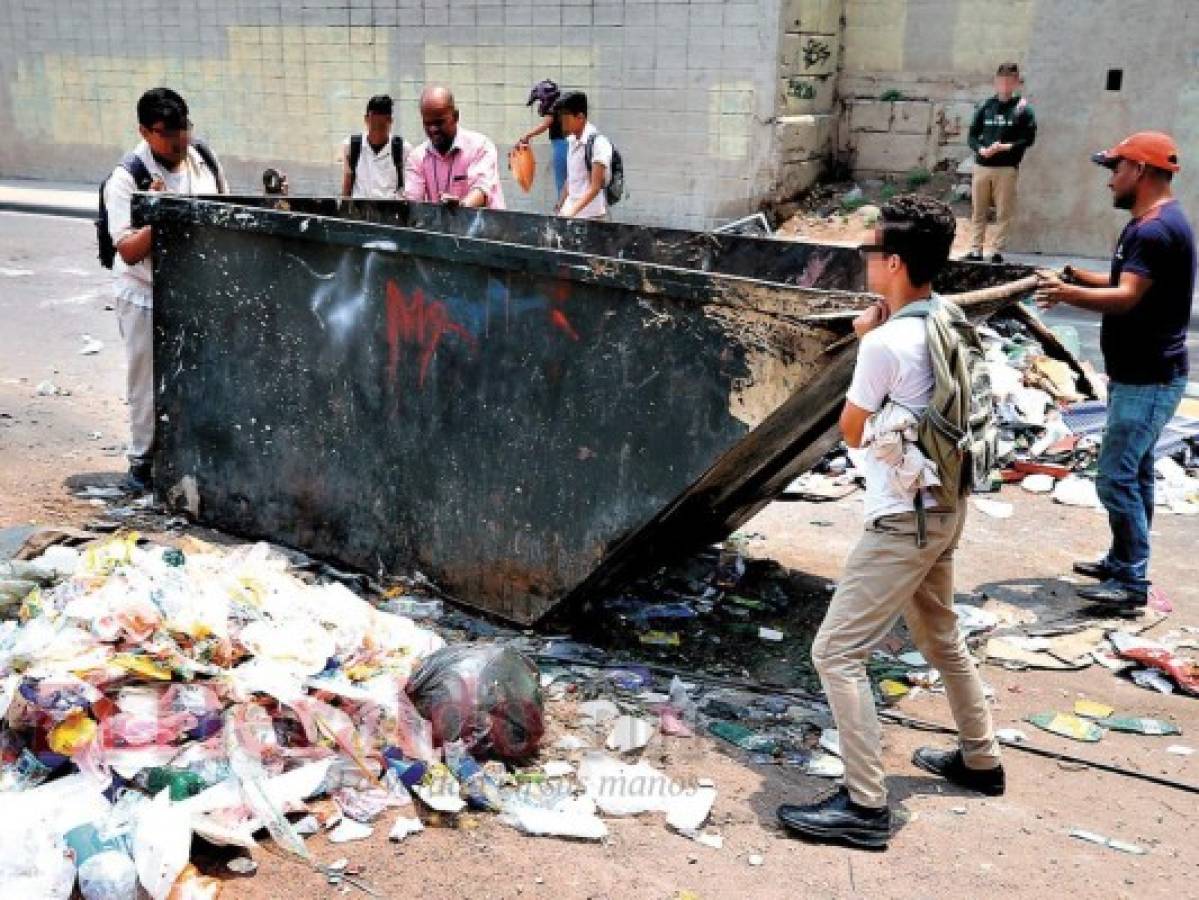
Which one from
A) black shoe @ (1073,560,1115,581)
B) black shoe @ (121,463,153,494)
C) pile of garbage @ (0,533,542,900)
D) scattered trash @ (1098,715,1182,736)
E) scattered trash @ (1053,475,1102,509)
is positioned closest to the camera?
pile of garbage @ (0,533,542,900)

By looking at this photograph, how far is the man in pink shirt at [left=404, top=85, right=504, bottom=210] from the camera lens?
6871 millimetres

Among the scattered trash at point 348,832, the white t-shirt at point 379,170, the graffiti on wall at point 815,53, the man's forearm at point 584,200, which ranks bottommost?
the scattered trash at point 348,832

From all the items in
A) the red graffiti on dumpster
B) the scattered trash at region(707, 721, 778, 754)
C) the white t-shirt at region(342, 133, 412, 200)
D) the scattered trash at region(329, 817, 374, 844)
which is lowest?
the scattered trash at region(707, 721, 778, 754)

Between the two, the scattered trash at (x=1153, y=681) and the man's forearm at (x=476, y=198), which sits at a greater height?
the man's forearm at (x=476, y=198)

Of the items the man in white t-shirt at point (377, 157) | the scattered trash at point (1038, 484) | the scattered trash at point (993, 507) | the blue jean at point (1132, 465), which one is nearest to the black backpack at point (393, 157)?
the man in white t-shirt at point (377, 157)

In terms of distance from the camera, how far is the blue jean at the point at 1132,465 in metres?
4.68

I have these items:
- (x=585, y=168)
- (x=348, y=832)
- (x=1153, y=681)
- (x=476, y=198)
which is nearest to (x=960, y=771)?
(x=1153, y=681)

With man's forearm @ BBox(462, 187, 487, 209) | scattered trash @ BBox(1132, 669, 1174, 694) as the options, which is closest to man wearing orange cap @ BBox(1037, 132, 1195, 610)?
scattered trash @ BBox(1132, 669, 1174, 694)

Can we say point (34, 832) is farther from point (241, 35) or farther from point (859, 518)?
point (241, 35)

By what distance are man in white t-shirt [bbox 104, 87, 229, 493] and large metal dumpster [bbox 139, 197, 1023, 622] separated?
26 centimetres

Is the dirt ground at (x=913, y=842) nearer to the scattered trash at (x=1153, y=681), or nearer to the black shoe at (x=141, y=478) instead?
the scattered trash at (x=1153, y=681)

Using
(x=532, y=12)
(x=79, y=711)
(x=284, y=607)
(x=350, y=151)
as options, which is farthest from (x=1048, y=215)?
(x=79, y=711)

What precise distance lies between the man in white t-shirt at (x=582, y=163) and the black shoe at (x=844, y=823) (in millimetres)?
5097

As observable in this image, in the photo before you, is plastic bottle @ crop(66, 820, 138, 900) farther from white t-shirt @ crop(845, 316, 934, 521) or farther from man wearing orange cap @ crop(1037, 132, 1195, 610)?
man wearing orange cap @ crop(1037, 132, 1195, 610)
